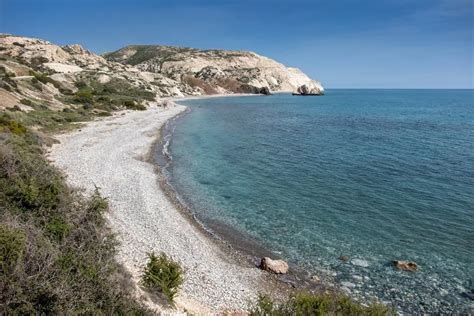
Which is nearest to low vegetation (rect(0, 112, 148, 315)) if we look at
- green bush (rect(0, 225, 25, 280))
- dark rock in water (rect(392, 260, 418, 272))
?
green bush (rect(0, 225, 25, 280))

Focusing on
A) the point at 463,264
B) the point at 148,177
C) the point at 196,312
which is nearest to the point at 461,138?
the point at 463,264

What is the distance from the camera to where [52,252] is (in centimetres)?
830

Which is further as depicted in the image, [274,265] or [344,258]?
[344,258]

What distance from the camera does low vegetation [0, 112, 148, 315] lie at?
717 centimetres

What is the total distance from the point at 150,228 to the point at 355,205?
1247 centimetres

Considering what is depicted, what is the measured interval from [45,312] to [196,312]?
4.88 m

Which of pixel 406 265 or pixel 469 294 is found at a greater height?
pixel 406 265

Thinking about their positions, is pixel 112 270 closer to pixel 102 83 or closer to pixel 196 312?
pixel 196 312

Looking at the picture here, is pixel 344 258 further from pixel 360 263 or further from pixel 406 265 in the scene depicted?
pixel 406 265

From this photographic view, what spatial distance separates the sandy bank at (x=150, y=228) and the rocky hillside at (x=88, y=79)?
20084 mm

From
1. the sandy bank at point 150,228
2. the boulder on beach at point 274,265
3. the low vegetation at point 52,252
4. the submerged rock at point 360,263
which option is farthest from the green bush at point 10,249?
the submerged rock at point 360,263

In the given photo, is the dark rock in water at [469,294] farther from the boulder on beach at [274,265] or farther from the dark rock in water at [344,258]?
the boulder on beach at [274,265]

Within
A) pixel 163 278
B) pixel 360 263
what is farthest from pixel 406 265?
pixel 163 278

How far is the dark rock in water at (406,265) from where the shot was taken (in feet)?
50.0
